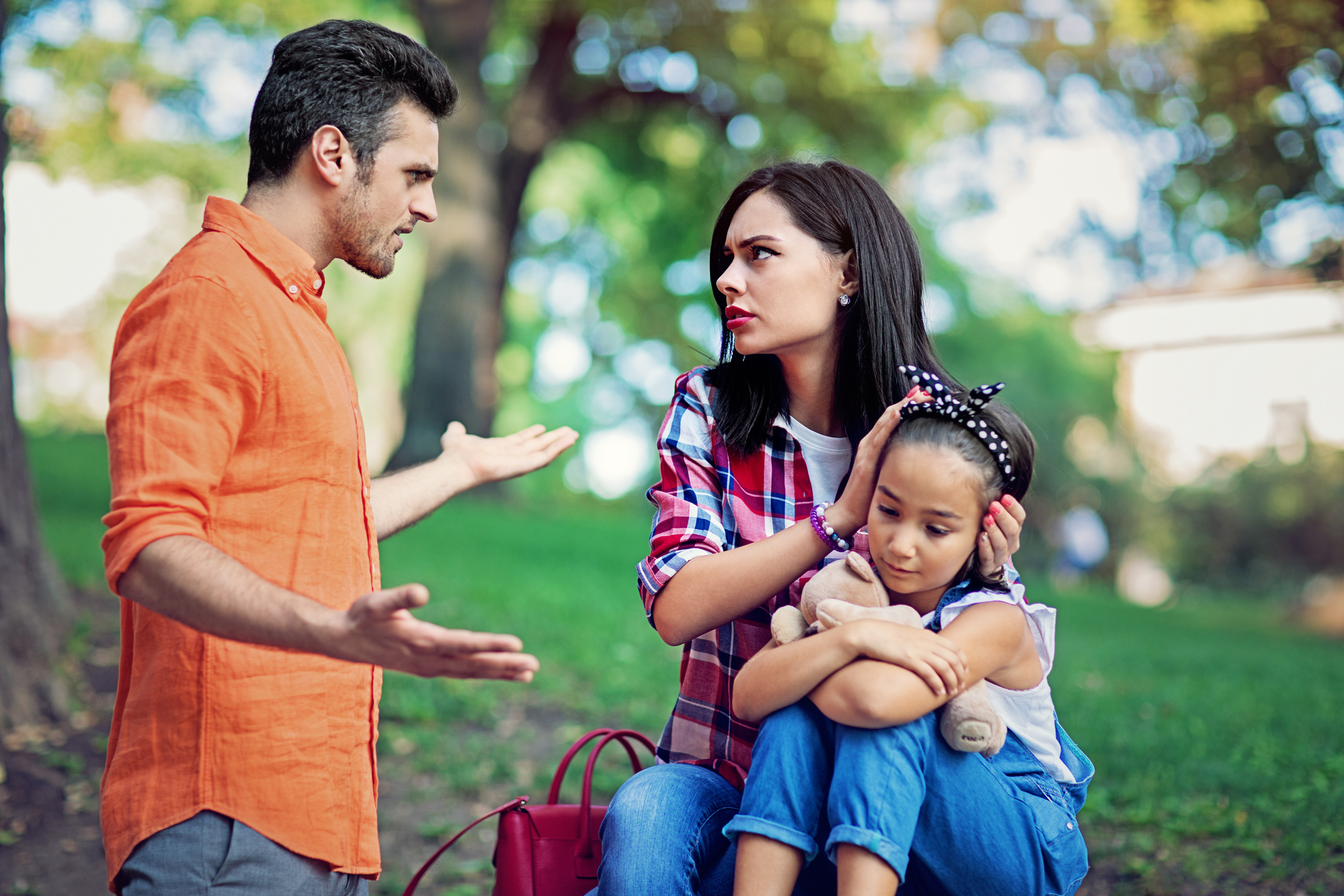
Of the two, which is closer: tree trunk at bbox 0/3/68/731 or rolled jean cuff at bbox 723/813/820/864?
rolled jean cuff at bbox 723/813/820/864

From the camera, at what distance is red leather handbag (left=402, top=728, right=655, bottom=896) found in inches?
90.8

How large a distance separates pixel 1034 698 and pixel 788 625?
0.54m

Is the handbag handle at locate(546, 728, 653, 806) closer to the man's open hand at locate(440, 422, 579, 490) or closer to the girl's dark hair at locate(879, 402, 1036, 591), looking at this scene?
the man's open hand at locate(440, 422, 579, 490)

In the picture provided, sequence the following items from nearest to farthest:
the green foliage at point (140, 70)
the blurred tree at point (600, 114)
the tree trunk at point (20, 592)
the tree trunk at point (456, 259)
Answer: the tree trunk at point (20, 592), the tree trunk at point (456, 259), the blurred tree at point (600, 114), the green foliage at point (140, 70)

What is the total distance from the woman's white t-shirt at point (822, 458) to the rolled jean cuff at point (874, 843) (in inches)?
34.2

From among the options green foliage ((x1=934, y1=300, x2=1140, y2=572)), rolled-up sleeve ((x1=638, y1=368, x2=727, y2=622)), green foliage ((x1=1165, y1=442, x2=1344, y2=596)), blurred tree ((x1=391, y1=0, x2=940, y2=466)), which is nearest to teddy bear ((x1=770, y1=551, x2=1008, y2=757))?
rolled-up sleeve ((x1=638, y1=368, x2=727, y2=622))

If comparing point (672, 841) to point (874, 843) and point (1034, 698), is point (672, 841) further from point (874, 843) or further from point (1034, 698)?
point (1034, 698)

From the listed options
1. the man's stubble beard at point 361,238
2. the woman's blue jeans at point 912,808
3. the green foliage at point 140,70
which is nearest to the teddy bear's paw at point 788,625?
the woman's blue jeans at point 912,808

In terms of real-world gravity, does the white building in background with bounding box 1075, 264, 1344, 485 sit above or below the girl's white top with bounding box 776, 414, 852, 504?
above

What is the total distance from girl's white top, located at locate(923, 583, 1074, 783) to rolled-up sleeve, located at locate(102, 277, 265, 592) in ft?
4.67

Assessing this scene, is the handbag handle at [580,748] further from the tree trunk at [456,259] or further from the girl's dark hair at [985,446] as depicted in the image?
the tree trunk at [456,259]

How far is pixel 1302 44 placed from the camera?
25.5 ft

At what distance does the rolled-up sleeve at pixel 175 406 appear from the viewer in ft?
5.41

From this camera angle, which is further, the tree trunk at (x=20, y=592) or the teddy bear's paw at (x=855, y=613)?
the tree trunk at (x=20, y=592)
